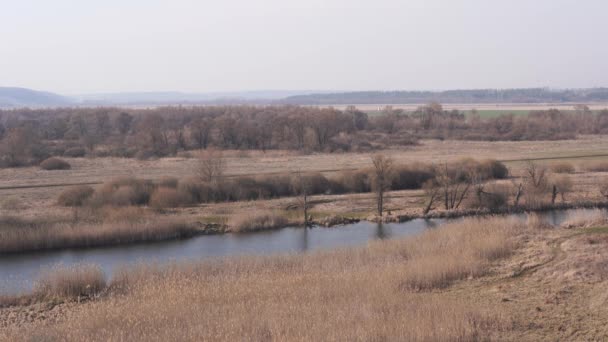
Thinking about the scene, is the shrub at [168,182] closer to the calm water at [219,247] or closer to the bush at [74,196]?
the bush at [74,196]

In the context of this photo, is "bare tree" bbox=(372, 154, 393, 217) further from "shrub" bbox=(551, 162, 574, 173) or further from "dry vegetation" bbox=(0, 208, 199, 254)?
"shrub" bbox=(551, 162, 574, 173)

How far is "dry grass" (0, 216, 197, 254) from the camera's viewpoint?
25203 millimetres

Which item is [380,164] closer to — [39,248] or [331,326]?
[39,248]

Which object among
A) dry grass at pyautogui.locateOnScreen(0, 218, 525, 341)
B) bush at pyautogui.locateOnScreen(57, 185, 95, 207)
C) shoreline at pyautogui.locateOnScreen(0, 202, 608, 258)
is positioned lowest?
shoreline at pyautogui.locateOnScreen(0, 202, 608, 258)

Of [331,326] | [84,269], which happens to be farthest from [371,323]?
[84,269]

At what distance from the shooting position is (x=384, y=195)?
35.5 m

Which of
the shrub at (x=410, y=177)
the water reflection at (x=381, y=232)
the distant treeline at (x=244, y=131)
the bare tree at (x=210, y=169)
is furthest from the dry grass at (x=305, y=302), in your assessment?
the distant treeline at (x=244, y=131)

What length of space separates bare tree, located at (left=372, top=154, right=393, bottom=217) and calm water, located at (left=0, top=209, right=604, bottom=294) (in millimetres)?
2610

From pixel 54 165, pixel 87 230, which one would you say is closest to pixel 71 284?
pixel 87 230

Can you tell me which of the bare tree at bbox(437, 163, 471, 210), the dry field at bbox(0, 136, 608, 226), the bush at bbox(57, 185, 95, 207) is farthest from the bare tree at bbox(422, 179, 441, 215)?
the bush at bbox(57, 185, 95, 207)

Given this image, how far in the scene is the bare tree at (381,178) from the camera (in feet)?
104

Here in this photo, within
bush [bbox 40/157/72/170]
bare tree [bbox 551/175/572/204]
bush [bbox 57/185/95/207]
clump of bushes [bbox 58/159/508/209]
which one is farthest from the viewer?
bush [bbox 40/157/72/170]

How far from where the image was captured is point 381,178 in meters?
32.7

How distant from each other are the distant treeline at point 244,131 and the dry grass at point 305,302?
133 feet
